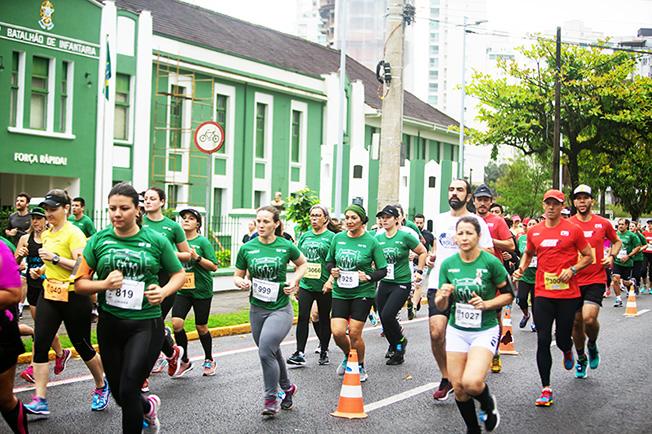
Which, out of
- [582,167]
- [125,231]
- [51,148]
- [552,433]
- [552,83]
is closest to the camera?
[125,231]

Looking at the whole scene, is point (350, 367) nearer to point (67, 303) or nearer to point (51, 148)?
point (67, 303)

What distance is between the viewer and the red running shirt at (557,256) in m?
9.70

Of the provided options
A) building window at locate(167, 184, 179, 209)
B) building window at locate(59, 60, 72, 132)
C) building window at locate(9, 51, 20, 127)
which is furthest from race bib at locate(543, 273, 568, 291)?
building window at locate(167, 184, 179, 209)

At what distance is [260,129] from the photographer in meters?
37.5

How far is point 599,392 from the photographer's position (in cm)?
1013

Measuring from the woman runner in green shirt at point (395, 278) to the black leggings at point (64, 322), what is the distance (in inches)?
165

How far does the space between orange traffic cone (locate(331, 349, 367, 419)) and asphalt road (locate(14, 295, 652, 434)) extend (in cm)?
14

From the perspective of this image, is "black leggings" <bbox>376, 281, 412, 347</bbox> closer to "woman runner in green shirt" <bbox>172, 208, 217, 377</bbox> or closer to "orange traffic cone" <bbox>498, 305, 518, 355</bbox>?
"orange traffic cone" <bbox>498, 305, 518, 355</bbox>

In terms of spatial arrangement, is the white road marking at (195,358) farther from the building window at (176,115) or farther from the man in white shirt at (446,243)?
the building window at (176,115)

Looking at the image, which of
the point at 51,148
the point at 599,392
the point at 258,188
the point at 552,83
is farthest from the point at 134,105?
the point at 599,392

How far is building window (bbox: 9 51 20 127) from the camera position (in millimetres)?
25750

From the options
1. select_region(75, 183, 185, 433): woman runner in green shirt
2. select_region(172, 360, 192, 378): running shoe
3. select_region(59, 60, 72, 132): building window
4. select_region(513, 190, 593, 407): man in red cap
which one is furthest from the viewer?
select_region(59, 60, 72, 132): building window

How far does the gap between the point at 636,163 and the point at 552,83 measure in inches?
230

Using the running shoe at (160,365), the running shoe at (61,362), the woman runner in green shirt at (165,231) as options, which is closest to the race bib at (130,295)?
the woman runner in green shirt at (165,231)
